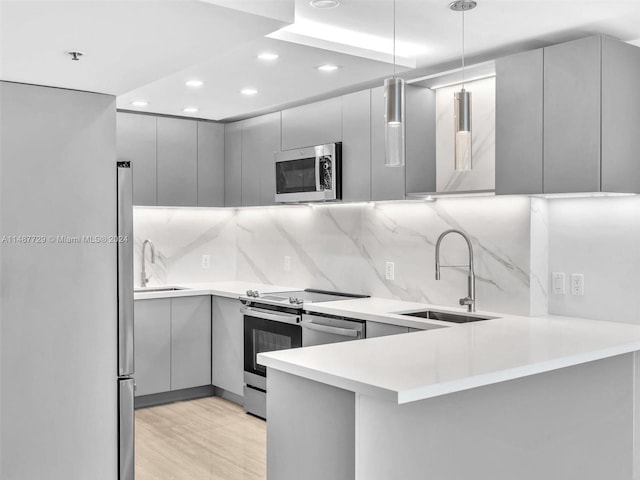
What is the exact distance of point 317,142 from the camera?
4.56m

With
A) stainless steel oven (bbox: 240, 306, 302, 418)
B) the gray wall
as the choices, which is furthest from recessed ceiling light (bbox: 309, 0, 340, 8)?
stainless steel oven (bbox: 240, 306, 302, 418)

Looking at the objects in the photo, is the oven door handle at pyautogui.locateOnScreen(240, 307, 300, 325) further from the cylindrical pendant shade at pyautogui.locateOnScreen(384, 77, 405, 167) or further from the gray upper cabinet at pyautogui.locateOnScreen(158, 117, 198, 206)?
the cylindrical pendant shade at pyautogui.locateOnScreen(384, 77, 405, 167)

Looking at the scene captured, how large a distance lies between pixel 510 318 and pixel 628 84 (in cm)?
139

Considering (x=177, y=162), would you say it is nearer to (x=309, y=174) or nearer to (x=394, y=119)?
(x=309, y=174)

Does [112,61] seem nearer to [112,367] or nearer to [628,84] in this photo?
[112,367]

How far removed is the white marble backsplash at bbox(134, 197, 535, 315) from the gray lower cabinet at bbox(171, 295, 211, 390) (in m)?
0.61

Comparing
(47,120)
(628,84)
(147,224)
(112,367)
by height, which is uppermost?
(628,84)

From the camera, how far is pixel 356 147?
4230 millimetres

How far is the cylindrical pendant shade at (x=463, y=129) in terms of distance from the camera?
2.24 metres

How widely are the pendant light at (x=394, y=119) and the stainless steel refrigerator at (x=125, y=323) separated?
1.20 m

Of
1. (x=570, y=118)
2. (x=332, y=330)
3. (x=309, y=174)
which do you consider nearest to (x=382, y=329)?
(x=332, y=330)

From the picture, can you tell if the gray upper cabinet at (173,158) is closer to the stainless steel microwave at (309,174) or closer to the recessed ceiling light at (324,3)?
the stainless steel microwave at (309,174)

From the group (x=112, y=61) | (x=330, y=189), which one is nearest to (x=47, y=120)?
(x=112, y=61)

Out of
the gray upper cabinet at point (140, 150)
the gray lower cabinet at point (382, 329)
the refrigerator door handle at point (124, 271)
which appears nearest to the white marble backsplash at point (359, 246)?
the gray upper cabinet at point (140, 150)
